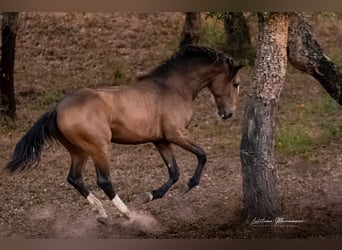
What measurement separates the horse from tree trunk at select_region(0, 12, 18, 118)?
20.8 inches

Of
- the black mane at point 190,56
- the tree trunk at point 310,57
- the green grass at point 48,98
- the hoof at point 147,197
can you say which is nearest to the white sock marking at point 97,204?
the hoof at point 147,197

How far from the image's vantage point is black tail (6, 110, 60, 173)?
6477 millimetres

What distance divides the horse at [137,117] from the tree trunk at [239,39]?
11.7 inches

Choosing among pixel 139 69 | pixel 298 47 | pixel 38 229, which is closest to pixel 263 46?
pixel 298 47

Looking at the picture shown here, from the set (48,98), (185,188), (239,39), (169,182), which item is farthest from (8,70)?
(239,39)

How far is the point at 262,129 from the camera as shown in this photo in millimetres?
6816

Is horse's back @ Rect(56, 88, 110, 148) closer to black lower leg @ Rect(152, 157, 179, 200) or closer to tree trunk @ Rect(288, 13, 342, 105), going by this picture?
black lower leg @ Rect(152, 157, 179, 200)

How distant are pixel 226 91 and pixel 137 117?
0.63 meters

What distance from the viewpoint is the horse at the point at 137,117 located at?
6.46 meters

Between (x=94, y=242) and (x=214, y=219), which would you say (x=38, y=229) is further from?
(x=214, y=219)

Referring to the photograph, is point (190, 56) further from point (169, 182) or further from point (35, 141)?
point (35, 141)

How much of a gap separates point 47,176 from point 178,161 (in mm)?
918

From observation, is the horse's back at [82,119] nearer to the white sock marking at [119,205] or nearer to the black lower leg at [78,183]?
the black lower leg at [78,183]

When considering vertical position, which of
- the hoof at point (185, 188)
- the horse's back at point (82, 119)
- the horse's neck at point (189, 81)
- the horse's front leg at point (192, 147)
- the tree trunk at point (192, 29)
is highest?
the tree trunk at point (192, 29)
